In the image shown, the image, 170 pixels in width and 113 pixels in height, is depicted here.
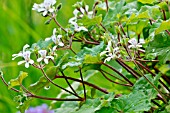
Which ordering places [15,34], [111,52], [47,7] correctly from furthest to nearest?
[15,34], [47,7], [111,52]

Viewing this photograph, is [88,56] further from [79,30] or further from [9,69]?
[9,69]

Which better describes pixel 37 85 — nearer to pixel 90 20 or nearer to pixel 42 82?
pixel 42 82

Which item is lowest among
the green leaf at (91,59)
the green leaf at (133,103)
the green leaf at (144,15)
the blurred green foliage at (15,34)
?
the green leaf at (133,103)

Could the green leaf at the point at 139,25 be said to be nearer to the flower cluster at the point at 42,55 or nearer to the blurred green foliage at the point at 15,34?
the flower cluster at the point at 42,55

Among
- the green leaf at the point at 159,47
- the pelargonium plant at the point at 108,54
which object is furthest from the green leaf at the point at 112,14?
the green leaf at the point at 159,47

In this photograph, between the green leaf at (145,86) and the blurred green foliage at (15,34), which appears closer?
the green leaf at (145,86)

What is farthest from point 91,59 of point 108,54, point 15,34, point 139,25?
point 15,34

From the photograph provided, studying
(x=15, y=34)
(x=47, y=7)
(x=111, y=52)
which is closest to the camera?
(x=111, y=52)

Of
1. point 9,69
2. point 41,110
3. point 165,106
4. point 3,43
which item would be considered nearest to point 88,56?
point 165,106

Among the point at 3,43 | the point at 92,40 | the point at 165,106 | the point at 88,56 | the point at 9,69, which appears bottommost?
the point at 165,106
